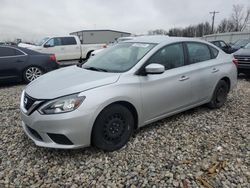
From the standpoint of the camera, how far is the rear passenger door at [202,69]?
14.3ft

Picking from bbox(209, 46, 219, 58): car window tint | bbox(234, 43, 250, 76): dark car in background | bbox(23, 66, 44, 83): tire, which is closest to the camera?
bbox(209, 46, 219, 58): car window tint

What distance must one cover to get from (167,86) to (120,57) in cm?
90

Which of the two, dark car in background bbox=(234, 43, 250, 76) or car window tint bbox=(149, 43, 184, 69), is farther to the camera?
dark car in background bbox=(234, 43, 250, 76)

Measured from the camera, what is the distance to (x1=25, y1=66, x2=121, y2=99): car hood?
3.05 meters

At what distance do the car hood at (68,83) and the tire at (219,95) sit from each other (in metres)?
2.44

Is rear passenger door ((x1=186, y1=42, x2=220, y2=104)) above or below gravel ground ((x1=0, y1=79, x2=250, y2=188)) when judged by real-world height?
above

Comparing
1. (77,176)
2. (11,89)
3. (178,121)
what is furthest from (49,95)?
(11,89)

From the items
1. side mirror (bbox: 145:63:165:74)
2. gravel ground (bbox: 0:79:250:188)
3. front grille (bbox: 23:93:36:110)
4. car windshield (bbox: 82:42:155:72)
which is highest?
car windshield (bbox: 82:42:155:72)

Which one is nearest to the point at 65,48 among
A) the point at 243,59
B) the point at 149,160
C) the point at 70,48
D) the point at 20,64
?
the point at 70,48

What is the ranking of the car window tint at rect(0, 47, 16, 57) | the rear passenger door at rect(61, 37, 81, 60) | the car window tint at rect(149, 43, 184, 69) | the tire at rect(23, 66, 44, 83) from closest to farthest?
the car window tint at rect(149, 43, 184, 69) → the car window tint at rect(0, 47, 16, 57) → the tire at rect(23, 66, 44, 83) → the rear passenger door at rect(61, 37, 81, 60)

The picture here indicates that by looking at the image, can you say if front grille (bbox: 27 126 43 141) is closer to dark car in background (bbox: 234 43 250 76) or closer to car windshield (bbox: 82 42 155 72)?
car windshield (bbox: 82 42 155 72)

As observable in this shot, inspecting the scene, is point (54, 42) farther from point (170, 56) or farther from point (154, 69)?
point (154, 69)

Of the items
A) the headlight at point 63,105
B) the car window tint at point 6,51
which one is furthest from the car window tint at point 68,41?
the headlight at point 63,105

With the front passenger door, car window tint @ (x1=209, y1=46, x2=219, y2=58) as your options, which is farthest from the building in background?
the front passenger door
